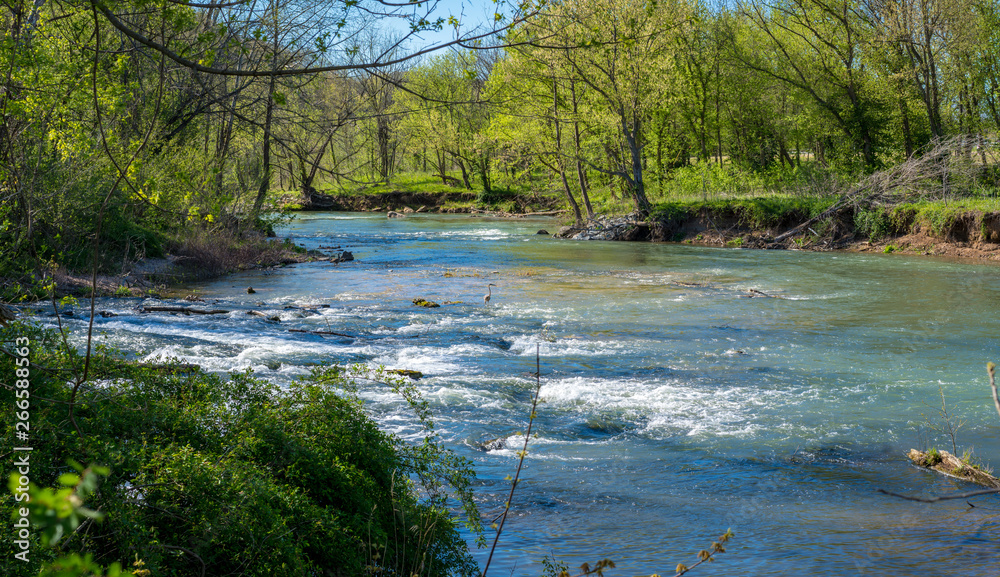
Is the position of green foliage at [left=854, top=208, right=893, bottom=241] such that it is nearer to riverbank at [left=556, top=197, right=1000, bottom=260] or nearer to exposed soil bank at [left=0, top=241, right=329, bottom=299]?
riverbank at [left=556, top=197, right=1000, bottom=260]

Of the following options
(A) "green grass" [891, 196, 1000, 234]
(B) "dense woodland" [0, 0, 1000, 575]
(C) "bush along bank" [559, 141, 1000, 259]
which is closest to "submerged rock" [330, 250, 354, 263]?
(B) "dense woodland" [0, 0, 1000, 575]

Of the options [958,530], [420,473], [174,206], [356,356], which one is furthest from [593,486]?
[174,206]

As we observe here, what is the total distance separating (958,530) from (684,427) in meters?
2.72

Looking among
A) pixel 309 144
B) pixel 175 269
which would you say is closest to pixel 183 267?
pixel 175 269

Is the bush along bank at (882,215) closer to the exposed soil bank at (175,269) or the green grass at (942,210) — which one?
the green grass at (942,210)

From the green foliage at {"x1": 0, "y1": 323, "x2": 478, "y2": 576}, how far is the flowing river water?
114 cm

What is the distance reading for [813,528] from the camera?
5.56 metres

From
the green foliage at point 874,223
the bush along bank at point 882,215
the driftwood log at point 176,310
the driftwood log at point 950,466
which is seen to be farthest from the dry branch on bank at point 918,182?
the driftwood log at point 176,310

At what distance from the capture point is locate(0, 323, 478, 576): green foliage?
330cm

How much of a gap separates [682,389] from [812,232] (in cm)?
1909

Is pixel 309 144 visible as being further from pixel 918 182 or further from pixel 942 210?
pixel 918 182

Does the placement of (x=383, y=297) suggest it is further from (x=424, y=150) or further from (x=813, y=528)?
(x=424, y=150)

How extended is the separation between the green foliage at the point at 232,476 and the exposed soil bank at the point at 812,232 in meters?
22.3

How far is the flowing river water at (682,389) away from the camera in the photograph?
546 centimetres
